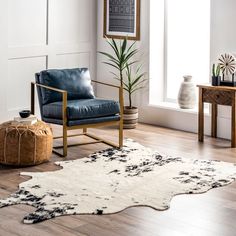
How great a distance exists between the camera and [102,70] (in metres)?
7.01

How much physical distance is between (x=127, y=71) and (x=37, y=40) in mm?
1038

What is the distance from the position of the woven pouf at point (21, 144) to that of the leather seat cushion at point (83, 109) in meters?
0.34

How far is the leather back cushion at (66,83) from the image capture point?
5.44 metres

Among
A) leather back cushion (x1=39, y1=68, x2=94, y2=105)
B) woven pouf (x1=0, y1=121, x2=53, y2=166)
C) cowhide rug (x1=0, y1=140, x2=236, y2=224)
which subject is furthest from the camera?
leather back cushion (x1=39, y1=68, x2=94, y2=105)

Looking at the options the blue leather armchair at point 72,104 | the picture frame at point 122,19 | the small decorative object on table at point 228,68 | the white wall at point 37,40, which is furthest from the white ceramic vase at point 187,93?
the white wall at point 37,40

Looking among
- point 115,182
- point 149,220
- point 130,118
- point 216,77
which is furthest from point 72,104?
point 149,220

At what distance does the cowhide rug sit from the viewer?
397 centimetres

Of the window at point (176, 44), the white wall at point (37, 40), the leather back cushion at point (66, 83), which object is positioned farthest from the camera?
the window at point (176, 44)

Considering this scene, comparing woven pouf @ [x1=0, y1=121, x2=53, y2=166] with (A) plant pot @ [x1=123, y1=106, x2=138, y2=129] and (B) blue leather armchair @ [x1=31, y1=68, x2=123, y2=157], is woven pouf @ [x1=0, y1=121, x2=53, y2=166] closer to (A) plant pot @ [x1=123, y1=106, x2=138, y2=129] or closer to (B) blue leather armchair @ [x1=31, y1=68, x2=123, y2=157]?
(B) blue leather armchair @ [x1=31, y1=68, x2=123, y2=157]

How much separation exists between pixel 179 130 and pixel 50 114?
161 cm

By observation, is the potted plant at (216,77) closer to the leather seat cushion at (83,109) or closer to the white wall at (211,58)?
the white wall at (211,58)

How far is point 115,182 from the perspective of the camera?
4465 mm

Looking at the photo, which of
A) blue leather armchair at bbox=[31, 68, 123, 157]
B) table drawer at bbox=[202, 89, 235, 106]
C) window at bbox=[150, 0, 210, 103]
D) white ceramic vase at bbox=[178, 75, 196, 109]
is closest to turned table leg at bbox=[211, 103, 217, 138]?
table drawer at bbox=[202, 89, 235, 106]

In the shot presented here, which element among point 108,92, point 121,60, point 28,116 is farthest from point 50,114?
point 108,92
